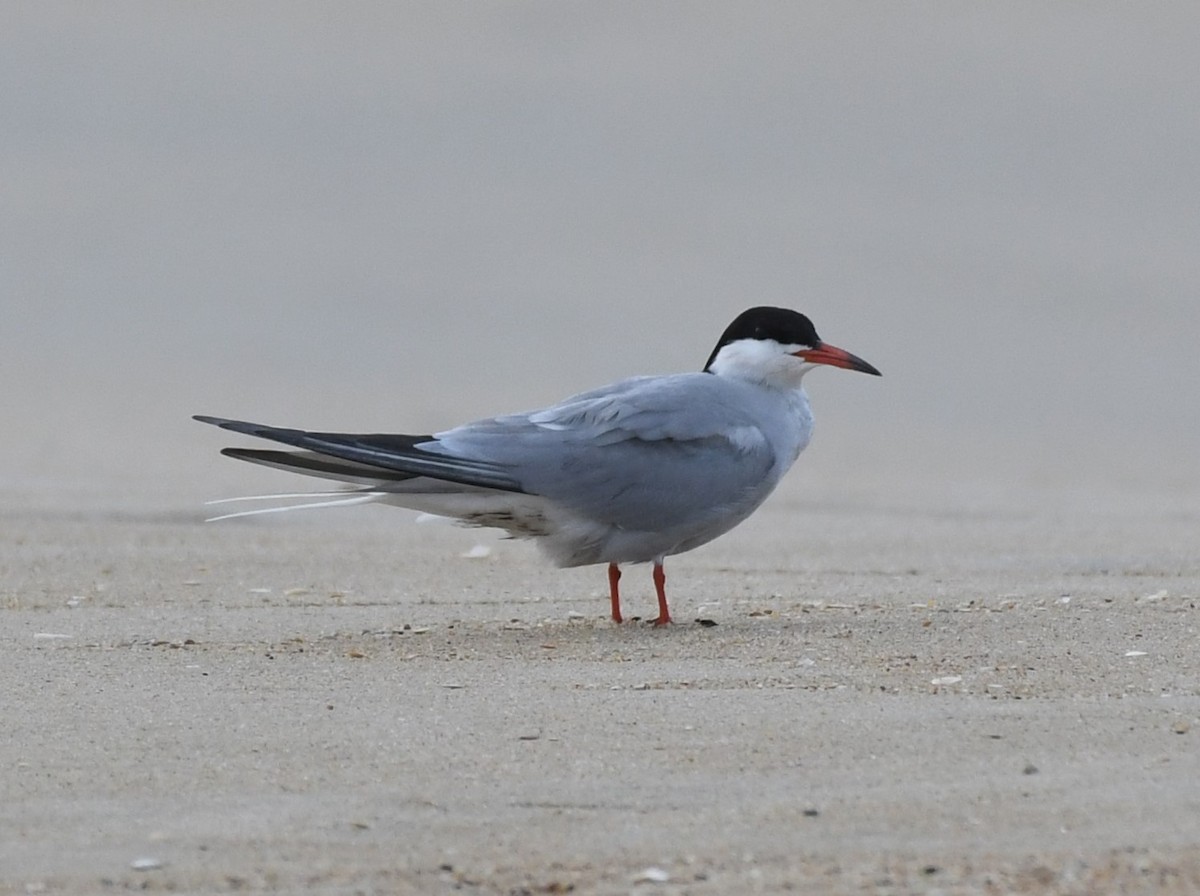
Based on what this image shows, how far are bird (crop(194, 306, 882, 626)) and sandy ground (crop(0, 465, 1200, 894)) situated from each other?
27 cm

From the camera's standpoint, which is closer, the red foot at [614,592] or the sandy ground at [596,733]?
the sandy ground at [596,733]

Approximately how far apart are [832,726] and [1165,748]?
577mm

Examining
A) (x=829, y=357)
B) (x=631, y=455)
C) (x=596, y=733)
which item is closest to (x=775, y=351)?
(x=829, y=357)

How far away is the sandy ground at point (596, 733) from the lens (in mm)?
3051

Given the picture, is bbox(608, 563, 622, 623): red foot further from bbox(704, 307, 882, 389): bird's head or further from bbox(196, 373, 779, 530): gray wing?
bbox(704, 307, 882, 389): bird's head

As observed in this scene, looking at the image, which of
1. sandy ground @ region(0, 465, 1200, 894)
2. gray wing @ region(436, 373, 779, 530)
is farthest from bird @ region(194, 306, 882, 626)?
sandy ground @ region(0, 465, 1200, 894)

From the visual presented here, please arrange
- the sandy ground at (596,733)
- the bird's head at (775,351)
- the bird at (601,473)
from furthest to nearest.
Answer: the bird's head at (775,351) → the bird at (601,473) → the sandy ground at (596,733)

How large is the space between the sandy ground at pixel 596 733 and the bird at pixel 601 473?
0.27m

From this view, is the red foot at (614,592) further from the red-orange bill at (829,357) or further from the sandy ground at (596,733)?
the red-orange bill at (829,357)

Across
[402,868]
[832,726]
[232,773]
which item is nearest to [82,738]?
[232,773]

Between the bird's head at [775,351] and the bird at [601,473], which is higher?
the bird's head at [775,351]

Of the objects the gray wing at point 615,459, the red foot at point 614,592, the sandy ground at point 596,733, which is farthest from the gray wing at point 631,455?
the sandy ground at point 596,733

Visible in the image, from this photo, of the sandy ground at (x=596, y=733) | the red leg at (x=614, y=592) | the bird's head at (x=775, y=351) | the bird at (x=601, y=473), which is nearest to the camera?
the sandy ground at (x=596, y=733)

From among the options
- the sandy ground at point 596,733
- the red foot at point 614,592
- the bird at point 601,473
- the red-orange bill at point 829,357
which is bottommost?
the sandy ground at point 596,733
